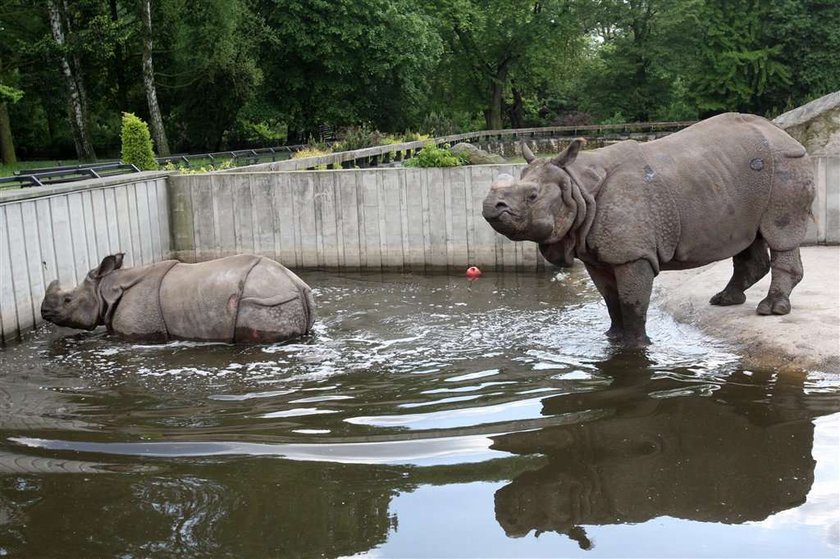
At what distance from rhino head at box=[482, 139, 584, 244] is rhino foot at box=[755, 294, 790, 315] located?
2.61 m

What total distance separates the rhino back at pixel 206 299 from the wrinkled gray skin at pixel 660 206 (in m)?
3.55

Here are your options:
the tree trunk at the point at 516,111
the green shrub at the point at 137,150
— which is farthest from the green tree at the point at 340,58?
the green shrub at the point at 137,150

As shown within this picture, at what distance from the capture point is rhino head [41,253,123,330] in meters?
12.0

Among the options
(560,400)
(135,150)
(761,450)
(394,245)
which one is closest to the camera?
(761,450)

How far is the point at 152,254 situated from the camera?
59.9 feet

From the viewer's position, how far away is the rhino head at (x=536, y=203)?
922cm

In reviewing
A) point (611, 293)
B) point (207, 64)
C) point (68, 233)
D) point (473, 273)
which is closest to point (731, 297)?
point (611, 293)

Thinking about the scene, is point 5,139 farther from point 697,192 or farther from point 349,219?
point 697,192

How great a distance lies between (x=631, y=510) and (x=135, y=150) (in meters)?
17.2

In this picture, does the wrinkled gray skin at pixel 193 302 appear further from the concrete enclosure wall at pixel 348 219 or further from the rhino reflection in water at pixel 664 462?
the concrete enclosure wall at pixel 348 219

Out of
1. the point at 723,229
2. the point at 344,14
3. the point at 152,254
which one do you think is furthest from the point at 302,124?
the point at 723,229

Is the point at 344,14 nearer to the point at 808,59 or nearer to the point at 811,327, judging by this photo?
the point at 808,59

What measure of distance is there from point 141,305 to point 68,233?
405 centimetres

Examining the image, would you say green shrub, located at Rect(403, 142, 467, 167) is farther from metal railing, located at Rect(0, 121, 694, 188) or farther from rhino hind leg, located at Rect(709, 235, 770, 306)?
rhino hind leg, located at Rect(709, 235, 770, 306)
